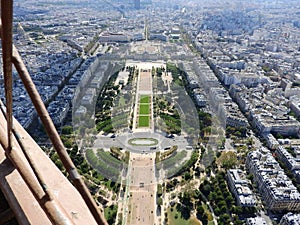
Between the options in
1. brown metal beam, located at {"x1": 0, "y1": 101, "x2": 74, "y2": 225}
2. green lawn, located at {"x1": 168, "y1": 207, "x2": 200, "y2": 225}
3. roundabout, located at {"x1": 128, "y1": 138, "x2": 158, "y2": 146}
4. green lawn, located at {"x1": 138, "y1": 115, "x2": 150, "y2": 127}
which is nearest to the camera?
brown metal beam, located at {"x1": 0, "y1": 101, "x2": 74, "y2": 225}

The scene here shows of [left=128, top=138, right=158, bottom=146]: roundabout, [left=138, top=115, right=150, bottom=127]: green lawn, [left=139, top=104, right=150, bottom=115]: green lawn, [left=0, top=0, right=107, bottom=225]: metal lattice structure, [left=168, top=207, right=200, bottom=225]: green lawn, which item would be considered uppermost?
[left=0, top=0, right=107, bottom=225]: metal lattice structure

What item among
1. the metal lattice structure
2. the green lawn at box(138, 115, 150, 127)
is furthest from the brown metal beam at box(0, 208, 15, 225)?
the green lawn at box(138, 115, 150, 127)

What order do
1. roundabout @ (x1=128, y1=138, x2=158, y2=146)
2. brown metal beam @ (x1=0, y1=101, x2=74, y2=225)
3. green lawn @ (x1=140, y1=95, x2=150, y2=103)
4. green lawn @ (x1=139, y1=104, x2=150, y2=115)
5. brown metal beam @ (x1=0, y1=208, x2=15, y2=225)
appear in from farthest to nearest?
green lawn @ (x1=140, y1=95, x2=150, y2=103), green lawn @ (x1=139, y1=104, x2=150, y2=115), roundabout @ (x1=128, y1=138, x2=158, y2=146), brown metal beam @ (x1=0, y1=208, x2=15, y2=225), brown metal beam @ (x1=0, y1=101, x2=74, y2=225)

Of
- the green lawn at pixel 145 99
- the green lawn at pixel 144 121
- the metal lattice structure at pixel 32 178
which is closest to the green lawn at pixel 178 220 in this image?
the green lawn at pixel 144 121

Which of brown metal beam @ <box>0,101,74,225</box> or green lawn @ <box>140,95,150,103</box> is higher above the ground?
brown metal beam @ <box>0,101,74,225</box>

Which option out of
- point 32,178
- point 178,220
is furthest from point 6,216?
point 178,220

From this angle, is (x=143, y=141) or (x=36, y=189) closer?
(x=36, y=189)

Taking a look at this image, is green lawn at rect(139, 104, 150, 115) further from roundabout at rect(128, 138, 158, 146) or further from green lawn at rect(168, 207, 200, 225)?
green lawn at rect(168, 207, 200, 225)

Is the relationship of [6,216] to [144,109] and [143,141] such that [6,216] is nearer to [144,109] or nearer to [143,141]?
[143,141]

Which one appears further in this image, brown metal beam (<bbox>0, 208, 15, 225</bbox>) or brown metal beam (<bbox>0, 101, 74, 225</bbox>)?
brown metal beam (<bbox>0, 208, 15, 225</bbox>)
